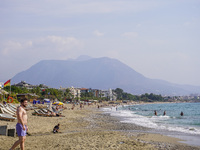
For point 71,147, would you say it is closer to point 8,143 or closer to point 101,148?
point 101,148

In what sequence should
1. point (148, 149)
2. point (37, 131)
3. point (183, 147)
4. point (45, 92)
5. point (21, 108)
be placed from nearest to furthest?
point (21, 108), point (148, 149), point (183, 147), point (37, 131), point (45, 92)

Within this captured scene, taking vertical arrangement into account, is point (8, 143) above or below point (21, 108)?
below

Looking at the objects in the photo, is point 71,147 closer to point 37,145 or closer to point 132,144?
point 37,145

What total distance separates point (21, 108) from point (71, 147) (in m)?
3.84

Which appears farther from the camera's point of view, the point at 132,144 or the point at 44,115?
the point at 44,115

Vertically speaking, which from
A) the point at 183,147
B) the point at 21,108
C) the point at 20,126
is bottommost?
the point at 183,147

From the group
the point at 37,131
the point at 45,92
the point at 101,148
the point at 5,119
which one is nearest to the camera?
the point at 101,148

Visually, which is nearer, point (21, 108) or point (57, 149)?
point (21, 108)

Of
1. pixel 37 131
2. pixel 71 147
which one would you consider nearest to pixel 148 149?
pixel 71 147

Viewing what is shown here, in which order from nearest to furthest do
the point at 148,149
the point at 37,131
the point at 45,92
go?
the point at 148,149 < the point at 37,131 < the point at 45,92

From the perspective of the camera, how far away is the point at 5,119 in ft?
60.9

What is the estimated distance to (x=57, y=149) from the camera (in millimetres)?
9992

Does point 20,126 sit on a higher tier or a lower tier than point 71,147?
higher

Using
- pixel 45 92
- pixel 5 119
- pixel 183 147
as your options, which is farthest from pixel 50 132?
pixel 45 92
